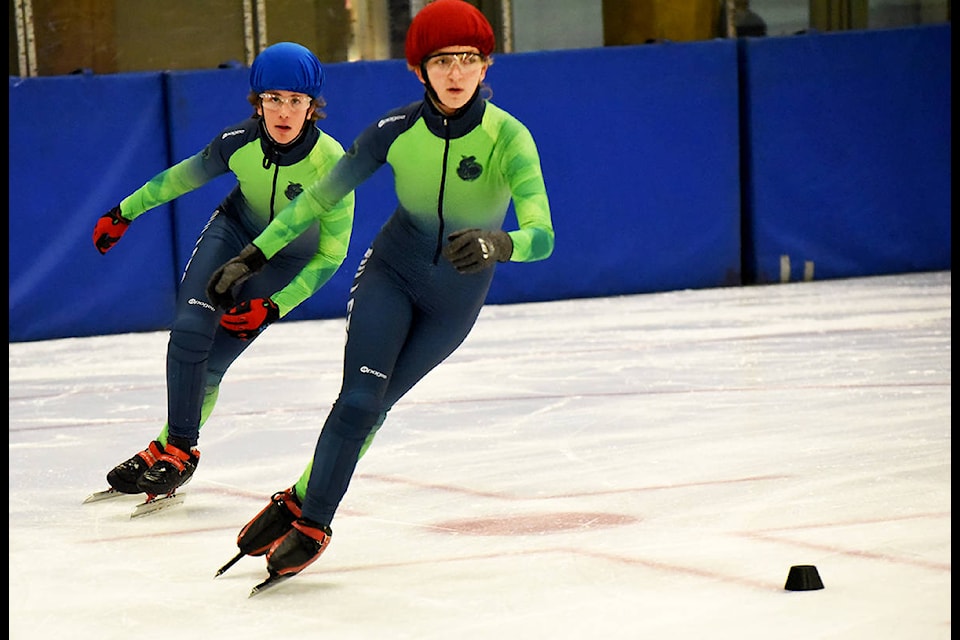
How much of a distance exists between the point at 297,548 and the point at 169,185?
5.61 ft

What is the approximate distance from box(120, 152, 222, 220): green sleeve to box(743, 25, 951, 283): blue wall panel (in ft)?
23.3

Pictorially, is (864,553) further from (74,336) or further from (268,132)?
(74,336)

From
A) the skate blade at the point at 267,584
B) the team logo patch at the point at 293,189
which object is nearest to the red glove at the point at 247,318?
the skate blade at the point at 267,584

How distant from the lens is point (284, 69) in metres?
4.28

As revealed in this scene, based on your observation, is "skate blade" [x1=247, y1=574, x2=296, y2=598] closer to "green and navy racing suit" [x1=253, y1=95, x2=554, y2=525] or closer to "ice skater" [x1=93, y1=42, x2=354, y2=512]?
"green and navy racing suit" [x1=253, y1=95, x2=554, y2=525]

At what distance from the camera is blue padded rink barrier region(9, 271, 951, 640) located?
3.18 m

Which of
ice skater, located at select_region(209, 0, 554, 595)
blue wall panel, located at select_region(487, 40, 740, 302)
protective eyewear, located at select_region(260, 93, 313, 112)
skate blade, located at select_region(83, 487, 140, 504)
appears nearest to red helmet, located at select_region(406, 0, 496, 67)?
ice skater, located at select_region(209, 0, 554, 595)

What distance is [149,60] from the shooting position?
1095 centimetres

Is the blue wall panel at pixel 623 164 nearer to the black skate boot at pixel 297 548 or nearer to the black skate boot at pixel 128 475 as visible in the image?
the black skate boot at pixel 128 475

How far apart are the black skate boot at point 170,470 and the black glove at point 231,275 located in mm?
897

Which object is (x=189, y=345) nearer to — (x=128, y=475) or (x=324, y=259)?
(x=128, y=475)

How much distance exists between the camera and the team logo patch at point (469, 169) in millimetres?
3697

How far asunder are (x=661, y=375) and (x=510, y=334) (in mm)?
2104

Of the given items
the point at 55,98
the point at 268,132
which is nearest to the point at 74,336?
the point at 55,98
